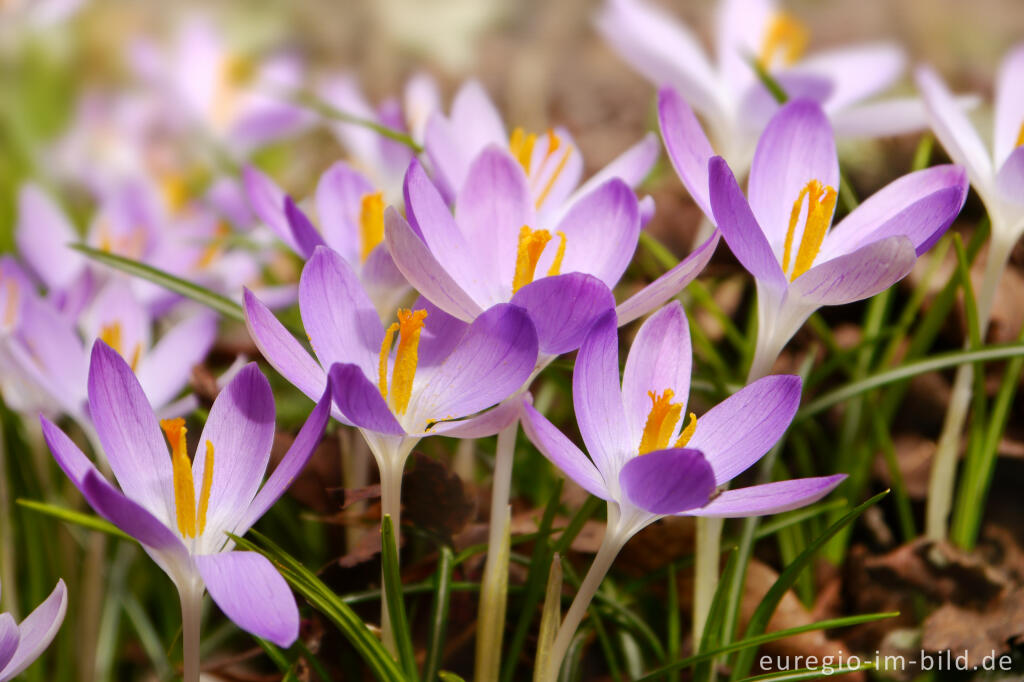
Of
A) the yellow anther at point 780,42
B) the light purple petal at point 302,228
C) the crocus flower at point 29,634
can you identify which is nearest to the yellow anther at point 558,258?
the light purple petal at point 302,228

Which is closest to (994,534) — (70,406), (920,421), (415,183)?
(920,421)

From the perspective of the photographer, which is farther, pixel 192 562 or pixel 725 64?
pixel 725 64

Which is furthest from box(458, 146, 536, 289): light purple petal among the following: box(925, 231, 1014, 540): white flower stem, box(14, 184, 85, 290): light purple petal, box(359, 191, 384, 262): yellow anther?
box(14, 184, 85, 290): light purple petal

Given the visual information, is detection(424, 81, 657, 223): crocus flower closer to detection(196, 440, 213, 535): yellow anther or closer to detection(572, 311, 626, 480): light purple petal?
detection(572, 311, 626, 480): light purple petal

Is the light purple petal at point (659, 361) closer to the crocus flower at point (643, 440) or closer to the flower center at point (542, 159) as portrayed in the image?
the crocus flower at point (643, 440)

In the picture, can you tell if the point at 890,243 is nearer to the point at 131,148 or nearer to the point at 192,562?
the point at 192,562

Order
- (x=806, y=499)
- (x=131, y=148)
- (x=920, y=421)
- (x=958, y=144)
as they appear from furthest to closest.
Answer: (x=131, y=148) < (x=920, y=421) < (x=958, y=144) < (x=806, y=499)
